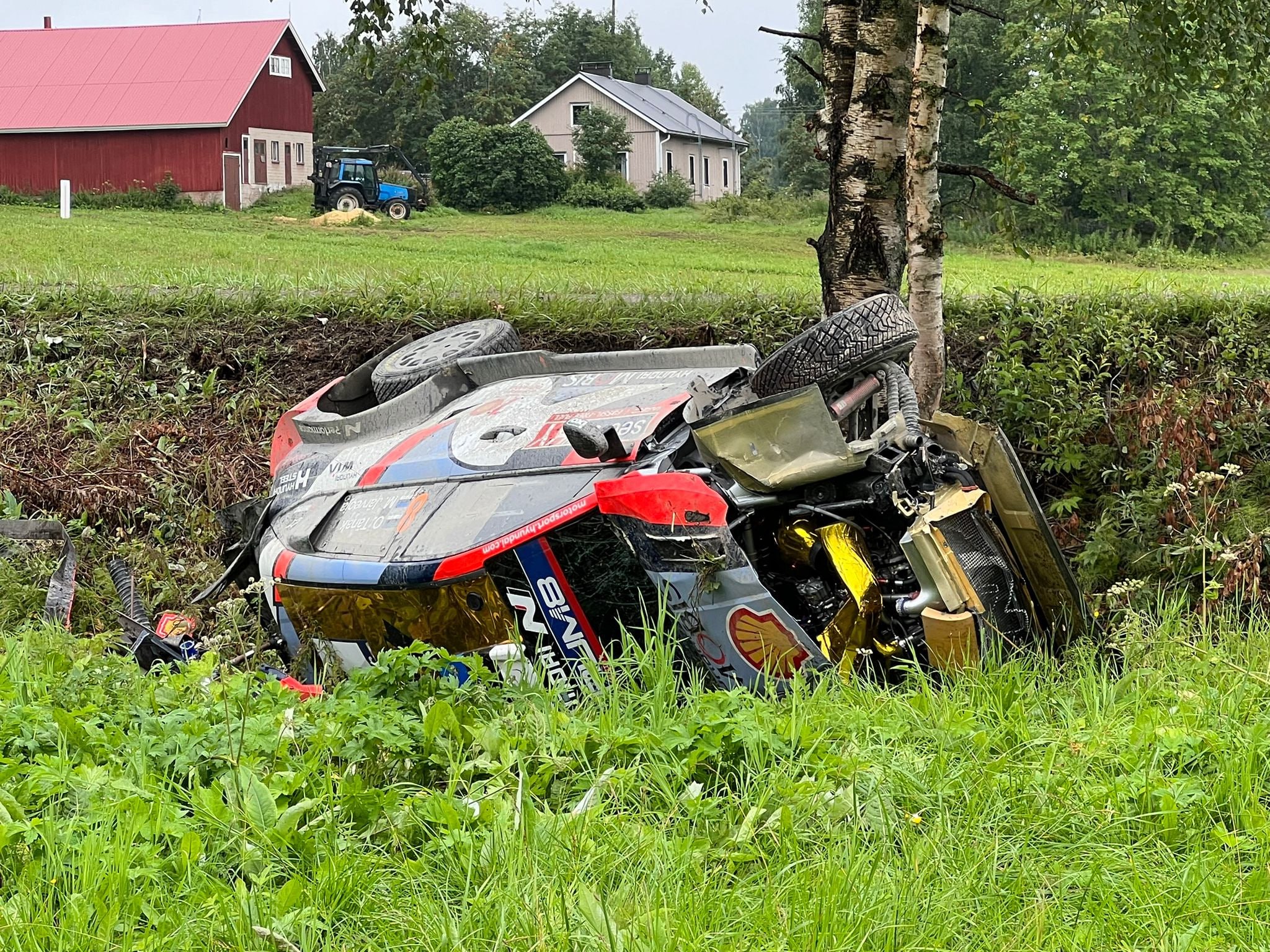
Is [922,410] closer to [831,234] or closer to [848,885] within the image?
[831,234]

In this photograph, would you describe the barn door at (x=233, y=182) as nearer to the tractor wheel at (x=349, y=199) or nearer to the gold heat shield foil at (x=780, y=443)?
the tractor wheel at (x=349, y=199)

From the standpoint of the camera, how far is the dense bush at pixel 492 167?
1662 inches

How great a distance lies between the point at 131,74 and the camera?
137ft

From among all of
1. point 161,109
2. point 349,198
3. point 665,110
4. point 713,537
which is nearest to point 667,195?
point 665,110

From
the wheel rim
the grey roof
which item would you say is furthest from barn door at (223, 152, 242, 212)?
the wheel rim

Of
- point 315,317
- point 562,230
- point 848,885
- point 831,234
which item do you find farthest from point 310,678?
point 562,230

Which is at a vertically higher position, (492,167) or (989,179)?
(492,167)

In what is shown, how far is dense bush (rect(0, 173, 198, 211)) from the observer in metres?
36.3

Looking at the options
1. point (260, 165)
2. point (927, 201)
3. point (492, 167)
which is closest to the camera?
point (927, 201)

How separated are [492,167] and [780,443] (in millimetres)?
39619

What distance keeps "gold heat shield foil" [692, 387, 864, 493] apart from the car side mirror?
271mm

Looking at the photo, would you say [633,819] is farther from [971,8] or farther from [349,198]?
[349,198]

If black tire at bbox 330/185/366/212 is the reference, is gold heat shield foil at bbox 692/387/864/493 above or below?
below

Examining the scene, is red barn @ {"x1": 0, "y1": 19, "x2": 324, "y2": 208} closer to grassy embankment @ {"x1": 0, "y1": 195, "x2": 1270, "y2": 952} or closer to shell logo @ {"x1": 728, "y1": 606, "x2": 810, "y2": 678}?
grassy embankment @ {"x1": 0, "y1": 195, "x2": 1270, "y2": 952}
